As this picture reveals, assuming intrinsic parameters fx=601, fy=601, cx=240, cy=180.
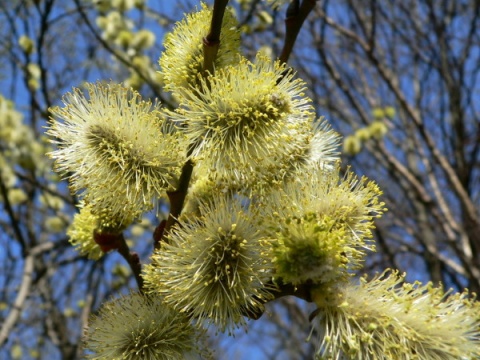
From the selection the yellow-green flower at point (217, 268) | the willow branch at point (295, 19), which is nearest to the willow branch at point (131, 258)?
the yellow-green flower at point (217, 268)

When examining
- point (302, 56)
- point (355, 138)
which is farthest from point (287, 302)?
point (302, 56)

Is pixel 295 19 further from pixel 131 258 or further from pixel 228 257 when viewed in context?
pixel 131 258

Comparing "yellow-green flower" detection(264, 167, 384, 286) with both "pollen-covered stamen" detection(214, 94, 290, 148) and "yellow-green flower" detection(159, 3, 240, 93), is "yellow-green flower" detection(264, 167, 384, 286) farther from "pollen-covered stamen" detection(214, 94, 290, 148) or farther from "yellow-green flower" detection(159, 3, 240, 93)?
"yellow-green flower" detection(159, 3, 240, 93)

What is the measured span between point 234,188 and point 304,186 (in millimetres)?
184

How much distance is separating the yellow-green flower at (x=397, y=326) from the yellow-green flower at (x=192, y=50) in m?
0.64

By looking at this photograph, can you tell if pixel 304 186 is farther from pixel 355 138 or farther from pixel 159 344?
pixel 355 138

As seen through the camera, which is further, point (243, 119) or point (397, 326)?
point (243, 119)

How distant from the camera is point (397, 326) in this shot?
1.24m

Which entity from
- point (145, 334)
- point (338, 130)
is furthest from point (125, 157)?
point (338, 130)

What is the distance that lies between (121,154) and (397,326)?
2.46 feet

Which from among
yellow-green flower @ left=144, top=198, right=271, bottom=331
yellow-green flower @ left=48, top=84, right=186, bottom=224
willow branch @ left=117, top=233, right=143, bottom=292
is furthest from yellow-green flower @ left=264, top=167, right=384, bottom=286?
willow branch @ left=117, top=233, right=143, bottom=292

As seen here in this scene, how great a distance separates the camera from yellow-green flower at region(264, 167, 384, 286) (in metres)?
1.22

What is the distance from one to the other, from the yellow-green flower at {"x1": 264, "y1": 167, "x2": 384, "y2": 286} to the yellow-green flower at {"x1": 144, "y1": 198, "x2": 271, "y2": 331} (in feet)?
0.20

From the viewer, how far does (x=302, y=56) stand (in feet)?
16.4
